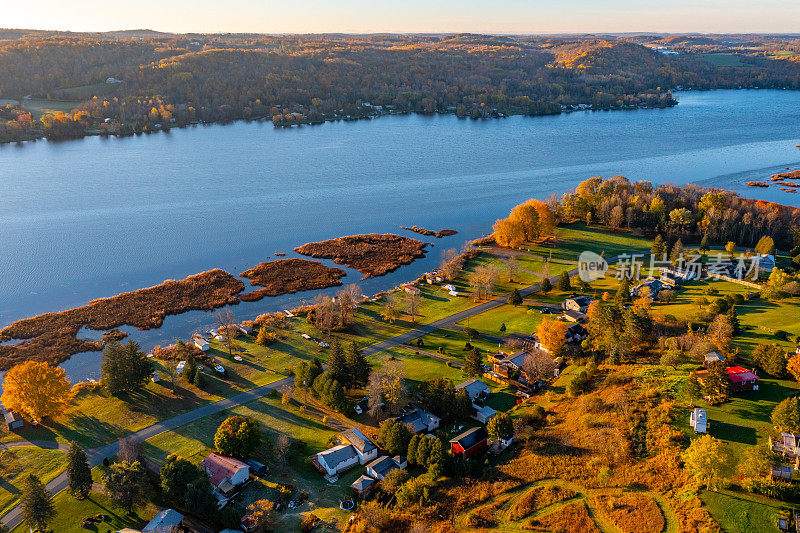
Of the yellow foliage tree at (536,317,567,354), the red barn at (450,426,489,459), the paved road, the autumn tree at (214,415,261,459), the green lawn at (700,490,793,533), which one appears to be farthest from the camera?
the yellow foliage tree at (536,317,567,354)

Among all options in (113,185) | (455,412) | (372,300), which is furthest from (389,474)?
(113,185)

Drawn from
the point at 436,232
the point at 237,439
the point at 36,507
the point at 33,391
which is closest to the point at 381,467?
the point at 237,439

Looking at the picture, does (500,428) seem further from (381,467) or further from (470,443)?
(381,467)

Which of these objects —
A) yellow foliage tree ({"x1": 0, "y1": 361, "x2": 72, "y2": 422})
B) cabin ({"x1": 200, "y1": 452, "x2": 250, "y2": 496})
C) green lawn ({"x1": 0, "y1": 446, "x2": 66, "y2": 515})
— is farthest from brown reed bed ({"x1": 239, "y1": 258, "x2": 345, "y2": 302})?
cabin ({"x1": 200, "y1": 452, "x2": 250, "y2": 496})

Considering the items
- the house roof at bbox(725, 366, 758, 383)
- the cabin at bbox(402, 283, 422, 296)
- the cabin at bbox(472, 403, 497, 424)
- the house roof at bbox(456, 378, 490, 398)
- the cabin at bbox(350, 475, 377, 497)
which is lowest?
the cabin at bbox(350, 475, 377, 497)

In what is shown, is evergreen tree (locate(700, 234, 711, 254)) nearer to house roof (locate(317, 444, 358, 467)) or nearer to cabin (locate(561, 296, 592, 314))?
cabin (locate(561, 296, 592, 314))

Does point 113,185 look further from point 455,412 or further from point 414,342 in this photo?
point 455,412
